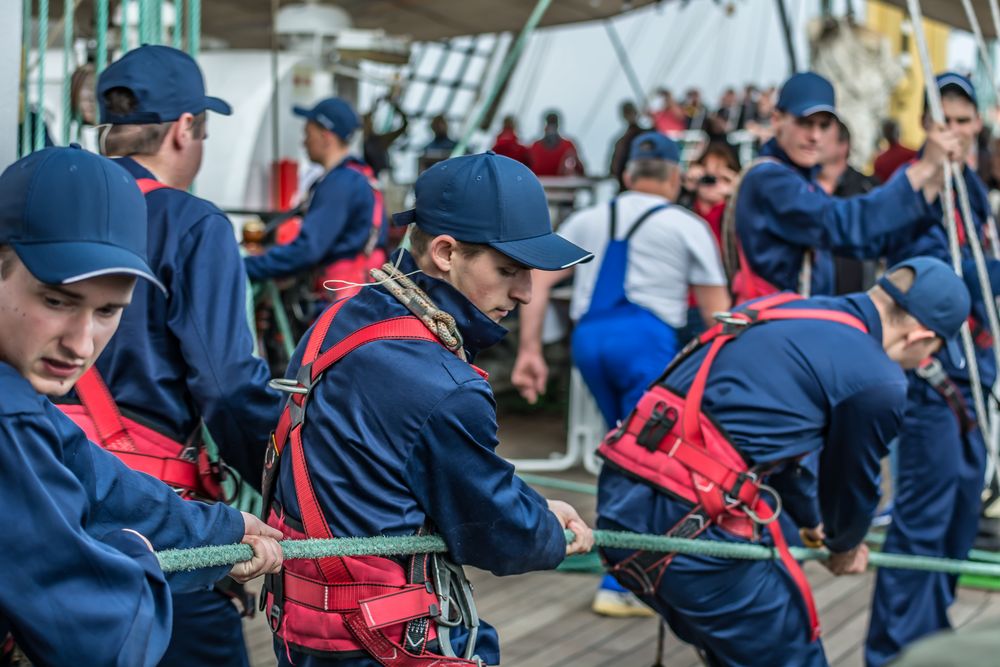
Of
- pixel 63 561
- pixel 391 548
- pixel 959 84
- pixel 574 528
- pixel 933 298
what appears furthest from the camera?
pixel 959 84

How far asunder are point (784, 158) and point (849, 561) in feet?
4.99

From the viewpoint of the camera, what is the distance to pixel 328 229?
18.6 ft

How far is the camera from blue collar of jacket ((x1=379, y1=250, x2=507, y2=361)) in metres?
2.40

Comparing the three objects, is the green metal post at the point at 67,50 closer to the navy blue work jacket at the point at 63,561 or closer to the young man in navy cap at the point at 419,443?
the young man in navy cap at the point at 419,443

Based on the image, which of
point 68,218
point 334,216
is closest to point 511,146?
point 334,216

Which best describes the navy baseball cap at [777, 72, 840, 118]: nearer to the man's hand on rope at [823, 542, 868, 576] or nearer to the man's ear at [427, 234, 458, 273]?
the man's hand on rope at [823, 542, 868, 576]

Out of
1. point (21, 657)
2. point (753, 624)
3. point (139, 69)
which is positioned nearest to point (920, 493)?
point (753, 624)

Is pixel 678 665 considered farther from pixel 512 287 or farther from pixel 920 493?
pixel 512 287

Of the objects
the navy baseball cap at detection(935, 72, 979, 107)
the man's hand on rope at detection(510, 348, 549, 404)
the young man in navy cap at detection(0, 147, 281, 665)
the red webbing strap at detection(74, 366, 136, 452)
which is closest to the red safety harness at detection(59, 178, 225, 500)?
the red webbing strap at detection(74, 366, 136, 452)

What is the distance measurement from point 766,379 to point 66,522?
1.91m

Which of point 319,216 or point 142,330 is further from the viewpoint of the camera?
point 319,216

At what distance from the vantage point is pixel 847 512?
3379 millimetres

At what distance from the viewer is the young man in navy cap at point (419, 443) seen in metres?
2.27

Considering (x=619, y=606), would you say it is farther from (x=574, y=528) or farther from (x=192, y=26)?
(x=192, y=26)
